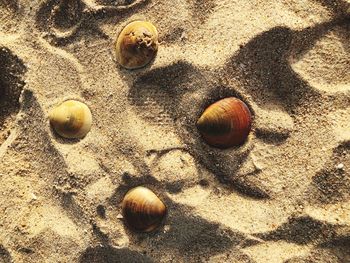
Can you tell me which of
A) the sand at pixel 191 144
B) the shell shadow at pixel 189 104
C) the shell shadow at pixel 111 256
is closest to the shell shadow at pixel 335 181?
the sand at pixel 191 144

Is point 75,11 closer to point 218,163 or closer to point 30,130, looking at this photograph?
point 30,130

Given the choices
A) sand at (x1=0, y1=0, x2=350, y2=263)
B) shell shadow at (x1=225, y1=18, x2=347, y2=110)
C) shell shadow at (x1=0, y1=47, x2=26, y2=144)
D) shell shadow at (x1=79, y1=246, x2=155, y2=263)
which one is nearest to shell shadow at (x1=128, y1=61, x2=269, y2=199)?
sand at (x1=0, y1=0, x2=350, y2=263)

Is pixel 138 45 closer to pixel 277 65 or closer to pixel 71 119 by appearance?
pixel 71 119

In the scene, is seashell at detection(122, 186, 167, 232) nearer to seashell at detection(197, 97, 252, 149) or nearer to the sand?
the sand

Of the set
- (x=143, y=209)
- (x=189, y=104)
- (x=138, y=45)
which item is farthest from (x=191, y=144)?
(x=138, y=45)

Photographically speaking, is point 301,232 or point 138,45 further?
point 138,45

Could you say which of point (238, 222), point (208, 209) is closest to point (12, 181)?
point (208, 209)
